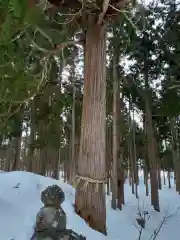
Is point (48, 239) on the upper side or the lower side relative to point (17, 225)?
upper

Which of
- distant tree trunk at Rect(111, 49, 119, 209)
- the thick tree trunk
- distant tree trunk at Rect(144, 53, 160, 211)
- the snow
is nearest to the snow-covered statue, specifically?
the snow

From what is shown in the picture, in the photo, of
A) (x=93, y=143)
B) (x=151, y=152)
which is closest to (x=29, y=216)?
(x=93, y=143)

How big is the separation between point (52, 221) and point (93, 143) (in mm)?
2838

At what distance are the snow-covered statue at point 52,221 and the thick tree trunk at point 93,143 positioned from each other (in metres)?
2.39

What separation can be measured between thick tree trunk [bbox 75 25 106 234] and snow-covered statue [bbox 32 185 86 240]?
2389mm

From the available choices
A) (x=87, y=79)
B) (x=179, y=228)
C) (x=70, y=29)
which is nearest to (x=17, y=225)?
(x=87, y=79)

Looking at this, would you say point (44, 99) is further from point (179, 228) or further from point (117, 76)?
point (179, 228)

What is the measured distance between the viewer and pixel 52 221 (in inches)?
115

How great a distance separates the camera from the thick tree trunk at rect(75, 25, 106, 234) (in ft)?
18.1

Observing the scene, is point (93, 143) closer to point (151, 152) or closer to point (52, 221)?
point (52, 221)

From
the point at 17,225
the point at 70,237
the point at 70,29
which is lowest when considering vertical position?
the point at 17,225

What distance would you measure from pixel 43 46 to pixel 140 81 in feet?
27.7

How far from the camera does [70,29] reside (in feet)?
22.2

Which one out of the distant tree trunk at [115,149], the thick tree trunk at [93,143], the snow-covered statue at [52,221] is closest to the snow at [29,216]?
the thick tree trunk at [93,143]
